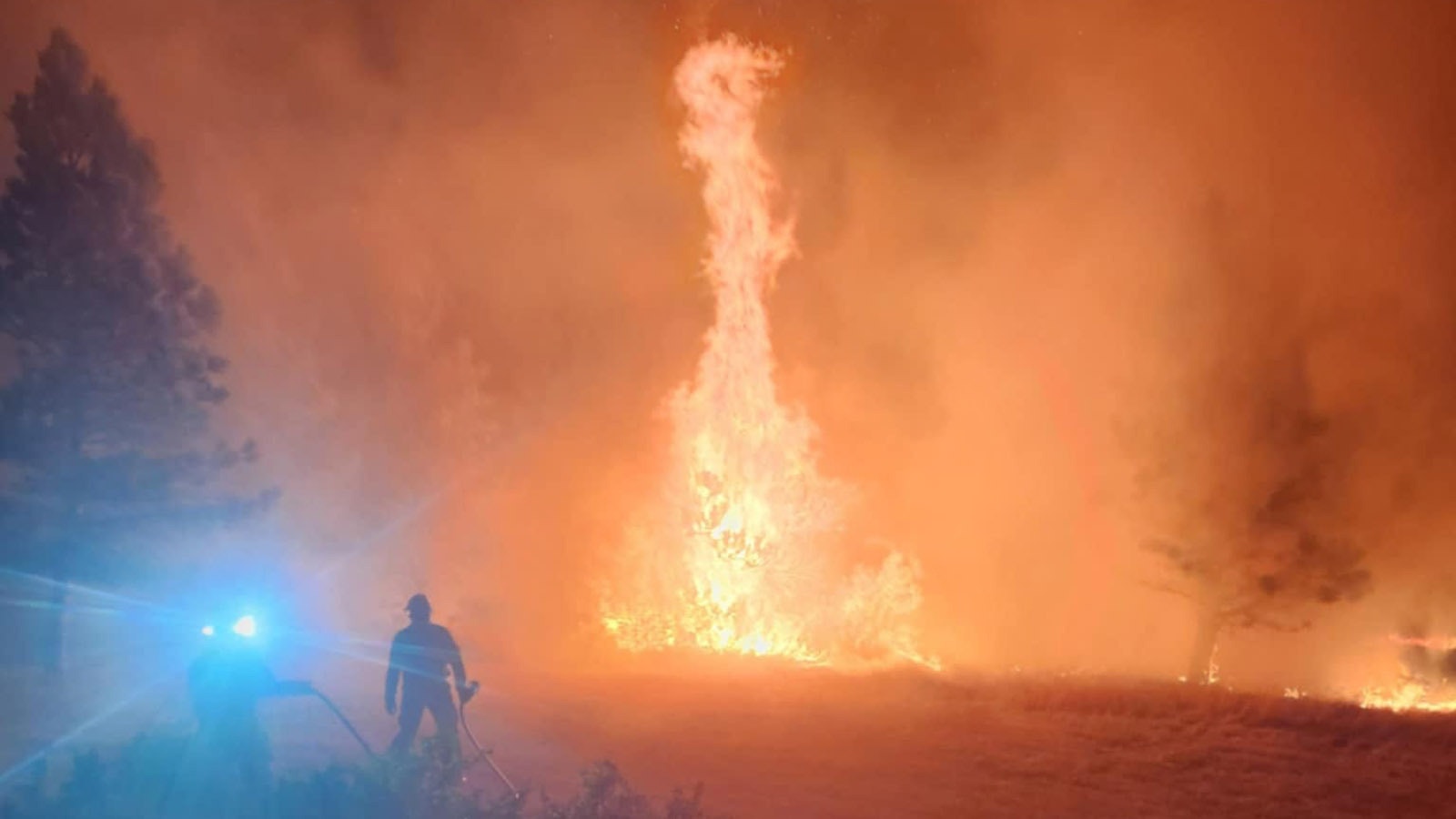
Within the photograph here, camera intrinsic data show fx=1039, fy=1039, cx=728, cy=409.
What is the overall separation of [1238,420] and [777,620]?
12618 millimetres

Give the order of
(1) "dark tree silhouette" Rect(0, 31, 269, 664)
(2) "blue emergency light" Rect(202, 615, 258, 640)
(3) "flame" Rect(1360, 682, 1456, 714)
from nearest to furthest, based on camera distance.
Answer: (2) "blue emergency light" Rect(202, 615, 258, 640) → (1) "dark tree silhouette" Rect(0, 31, 269, 664) → (3) "flame" Rect(1360, 682, 1456, 714)

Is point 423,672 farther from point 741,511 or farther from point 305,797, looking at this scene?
point 741,511

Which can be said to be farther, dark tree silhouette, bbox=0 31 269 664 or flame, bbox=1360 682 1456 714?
flame, bbox=1360 682 1456 714

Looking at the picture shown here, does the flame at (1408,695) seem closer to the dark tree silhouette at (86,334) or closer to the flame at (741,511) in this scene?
the flame at (741,511)

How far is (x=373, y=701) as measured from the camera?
1609 centimetres

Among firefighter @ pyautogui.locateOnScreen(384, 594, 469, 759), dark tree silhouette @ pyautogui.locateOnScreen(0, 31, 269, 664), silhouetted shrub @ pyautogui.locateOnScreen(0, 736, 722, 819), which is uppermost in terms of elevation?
dark tree silhouette @ pyautogui.locateOnScreen(0, 31, 269, 664)

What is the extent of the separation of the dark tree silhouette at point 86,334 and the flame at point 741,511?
10185 millimetres

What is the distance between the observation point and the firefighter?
1067cm

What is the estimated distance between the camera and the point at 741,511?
76.2 ft

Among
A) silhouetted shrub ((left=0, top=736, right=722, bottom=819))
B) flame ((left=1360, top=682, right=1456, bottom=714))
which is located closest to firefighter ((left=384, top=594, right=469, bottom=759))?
silhouetted shrub ((left=0, top=736, right=722, bottom=819))

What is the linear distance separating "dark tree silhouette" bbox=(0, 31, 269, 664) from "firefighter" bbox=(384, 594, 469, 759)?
516 inches

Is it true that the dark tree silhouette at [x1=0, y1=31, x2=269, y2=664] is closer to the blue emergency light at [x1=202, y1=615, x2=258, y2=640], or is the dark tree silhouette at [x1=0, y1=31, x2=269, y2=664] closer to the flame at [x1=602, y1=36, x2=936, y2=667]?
the flame at [x1=602, y1=36, x2=936, y2=667]

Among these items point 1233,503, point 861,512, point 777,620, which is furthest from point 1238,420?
point 777,620

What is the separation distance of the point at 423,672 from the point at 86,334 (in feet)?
45.9
